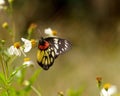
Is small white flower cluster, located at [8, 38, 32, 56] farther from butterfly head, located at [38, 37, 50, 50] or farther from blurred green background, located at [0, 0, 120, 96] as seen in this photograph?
blurred green background, located at [0, 0, 120, 96]

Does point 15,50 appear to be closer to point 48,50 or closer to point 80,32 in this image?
point 48,50

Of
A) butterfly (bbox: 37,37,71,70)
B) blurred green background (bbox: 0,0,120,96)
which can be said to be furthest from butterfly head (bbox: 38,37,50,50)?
blurred green background (bbox: 0,0,120,96)

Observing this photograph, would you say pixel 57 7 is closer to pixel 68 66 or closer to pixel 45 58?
pixel 68 66

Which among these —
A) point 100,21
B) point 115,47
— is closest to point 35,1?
point 100,21

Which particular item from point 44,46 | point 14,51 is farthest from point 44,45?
point 14,51

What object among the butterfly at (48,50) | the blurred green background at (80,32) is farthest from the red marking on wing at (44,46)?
the blurred green background at (80,32)
